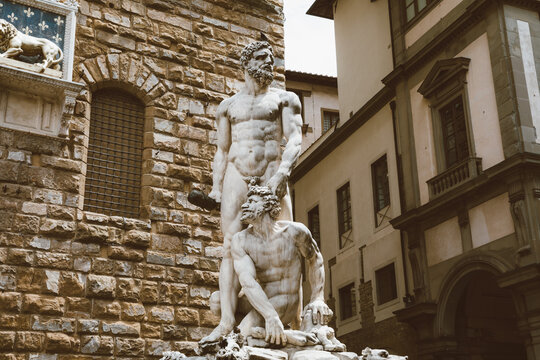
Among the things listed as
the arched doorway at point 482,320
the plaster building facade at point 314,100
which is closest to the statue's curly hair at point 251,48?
the arched doorway at point 482,320

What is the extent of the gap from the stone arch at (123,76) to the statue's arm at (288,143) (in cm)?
402

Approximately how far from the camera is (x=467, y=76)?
54.8 ft

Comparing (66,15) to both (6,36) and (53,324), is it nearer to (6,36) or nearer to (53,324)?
(6,36)

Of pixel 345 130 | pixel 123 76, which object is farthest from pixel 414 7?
pixel 123 76

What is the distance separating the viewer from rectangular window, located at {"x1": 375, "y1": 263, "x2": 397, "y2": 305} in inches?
740

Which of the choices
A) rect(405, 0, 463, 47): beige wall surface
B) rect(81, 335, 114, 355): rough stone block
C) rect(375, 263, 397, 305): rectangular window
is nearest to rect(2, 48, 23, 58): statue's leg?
rect(81, 335, 114, 355): rough stone block

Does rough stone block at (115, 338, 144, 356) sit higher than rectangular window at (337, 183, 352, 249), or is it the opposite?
rectangular window at (337, 183, 352, 249)

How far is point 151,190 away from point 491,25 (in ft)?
32.7

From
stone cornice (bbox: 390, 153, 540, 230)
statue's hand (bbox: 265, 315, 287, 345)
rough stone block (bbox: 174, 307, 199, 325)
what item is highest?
stone cornice (bbox: 390, 153, 540, 230)

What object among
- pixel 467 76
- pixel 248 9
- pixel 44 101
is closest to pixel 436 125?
pixel 467 76

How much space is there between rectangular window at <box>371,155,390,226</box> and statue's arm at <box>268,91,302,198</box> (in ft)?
44.3

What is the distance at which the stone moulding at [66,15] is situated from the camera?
910 cm

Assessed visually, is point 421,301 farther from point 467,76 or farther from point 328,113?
point 328,113

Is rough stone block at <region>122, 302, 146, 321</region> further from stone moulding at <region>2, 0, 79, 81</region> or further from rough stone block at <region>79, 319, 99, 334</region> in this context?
stone moulding at <region>2, 0, 79, 81</region>
